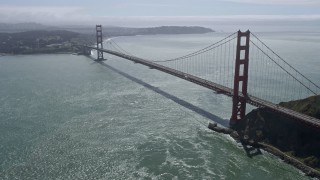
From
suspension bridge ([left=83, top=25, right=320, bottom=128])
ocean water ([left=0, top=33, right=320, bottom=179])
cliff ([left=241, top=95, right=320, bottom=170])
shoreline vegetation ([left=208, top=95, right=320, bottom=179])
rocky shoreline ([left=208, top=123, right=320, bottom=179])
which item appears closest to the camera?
rocky shoreline ([left=208, top=123, right=320, bottom=179])

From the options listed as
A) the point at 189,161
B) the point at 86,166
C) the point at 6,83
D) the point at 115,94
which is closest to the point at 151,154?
the point at 189,161

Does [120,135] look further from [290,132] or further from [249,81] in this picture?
[249,81]

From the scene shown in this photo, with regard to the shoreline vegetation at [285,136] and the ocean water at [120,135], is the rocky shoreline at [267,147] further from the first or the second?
the ocean water at [120,135]

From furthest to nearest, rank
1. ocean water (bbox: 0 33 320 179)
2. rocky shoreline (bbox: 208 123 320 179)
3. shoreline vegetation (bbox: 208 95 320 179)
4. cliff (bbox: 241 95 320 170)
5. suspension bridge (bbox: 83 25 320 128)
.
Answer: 1. suspension bridge (bbox: 83 25 320 128)
2. cliff (bbox: 241 95 320 170)
3. shoreline vegetation (bbox: 208 95 320 179)
4. ocean water (bbox: 0 33 320 179)
5. rocky shoreline (bbox: 208 123 320 179)

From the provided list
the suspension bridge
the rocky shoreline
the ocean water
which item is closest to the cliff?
the rocky shoreline

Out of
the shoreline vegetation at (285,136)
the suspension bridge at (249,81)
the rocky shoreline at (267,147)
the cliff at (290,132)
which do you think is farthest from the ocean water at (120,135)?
the suspension bridge at (249,81)

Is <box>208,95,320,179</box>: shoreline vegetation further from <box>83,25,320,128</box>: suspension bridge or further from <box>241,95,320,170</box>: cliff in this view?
<box>83,25,320,128</box>: suspension bridge

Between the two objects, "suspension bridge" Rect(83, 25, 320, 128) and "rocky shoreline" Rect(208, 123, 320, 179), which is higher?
"suspension bridge" Rect(83, 25, 320, 128)
